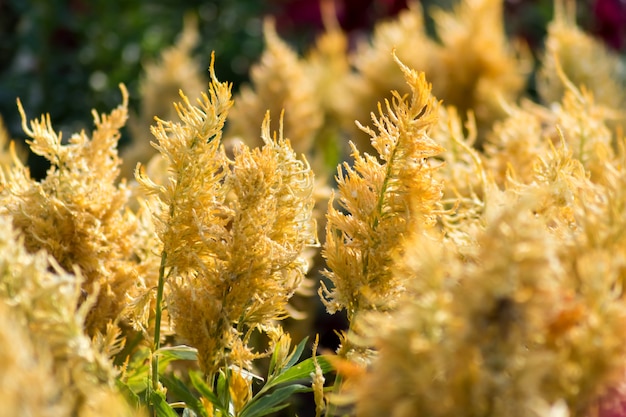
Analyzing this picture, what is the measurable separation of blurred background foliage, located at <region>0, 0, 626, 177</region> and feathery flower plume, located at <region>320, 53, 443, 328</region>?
1985mm

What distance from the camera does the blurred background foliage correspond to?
2.78 m

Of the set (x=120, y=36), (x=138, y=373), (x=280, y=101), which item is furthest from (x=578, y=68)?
(x=120, y=36)

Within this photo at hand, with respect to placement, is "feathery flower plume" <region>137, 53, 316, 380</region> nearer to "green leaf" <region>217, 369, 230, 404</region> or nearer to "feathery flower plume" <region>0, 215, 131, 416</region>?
"green leaf" <region>217, 369, 230, 404</region>

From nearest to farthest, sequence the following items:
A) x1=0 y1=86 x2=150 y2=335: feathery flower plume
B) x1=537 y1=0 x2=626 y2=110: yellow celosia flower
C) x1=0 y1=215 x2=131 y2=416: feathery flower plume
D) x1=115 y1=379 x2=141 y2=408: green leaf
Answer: x1=0 y1=215 x2=131 y2=416: feathery flower plume
x1=115 y1=379 x2=141 y2=408: green leaf
x1=0 y1=86 x2=150 y2=335: feathery flower plume
x1=537 y1=0 x2=626 y2=110: yellow celosia flower

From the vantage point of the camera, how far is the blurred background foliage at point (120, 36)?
278 cm

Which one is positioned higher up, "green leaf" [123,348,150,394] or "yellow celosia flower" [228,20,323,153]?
"green leaf" [123,348,150,394]

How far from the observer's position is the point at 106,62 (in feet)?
9.50

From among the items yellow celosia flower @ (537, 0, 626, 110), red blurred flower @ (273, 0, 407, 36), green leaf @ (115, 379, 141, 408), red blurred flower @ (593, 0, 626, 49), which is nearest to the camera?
green leaf @ (115, 379, 141, 408)

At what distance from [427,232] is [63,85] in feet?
7.46

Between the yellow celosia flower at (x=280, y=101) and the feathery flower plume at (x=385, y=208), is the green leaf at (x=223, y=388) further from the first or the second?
the yellow celosia flower at (x=280, y=101)

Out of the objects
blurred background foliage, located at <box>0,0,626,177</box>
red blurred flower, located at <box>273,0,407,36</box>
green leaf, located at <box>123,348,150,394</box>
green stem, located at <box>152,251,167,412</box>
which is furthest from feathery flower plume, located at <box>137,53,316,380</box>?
red blurred flower, located at <box>273,0,407,36</box>

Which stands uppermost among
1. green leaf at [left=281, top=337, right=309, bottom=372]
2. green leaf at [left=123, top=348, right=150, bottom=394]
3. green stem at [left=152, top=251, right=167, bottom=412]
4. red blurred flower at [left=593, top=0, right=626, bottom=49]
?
green stem at [left=152, top=251, right=167, bottom=412]

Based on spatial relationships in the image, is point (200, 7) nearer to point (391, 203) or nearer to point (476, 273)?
point (391, 203)

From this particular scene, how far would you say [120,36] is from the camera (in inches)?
116
